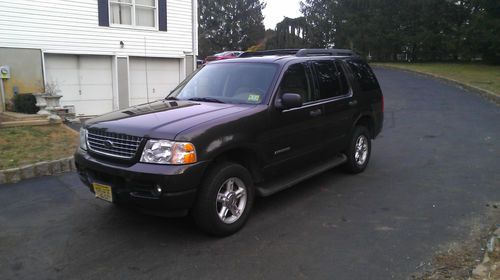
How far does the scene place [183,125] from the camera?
12.9 feet

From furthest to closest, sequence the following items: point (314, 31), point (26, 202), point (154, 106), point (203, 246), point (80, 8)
→ 1. point (314, 31)
2. point (80, 8)
3. point (26, 202)
4. point (154, 106)
5. point (203, 246)

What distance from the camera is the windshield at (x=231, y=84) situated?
4867 mm

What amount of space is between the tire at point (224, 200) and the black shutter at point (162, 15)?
12280mm

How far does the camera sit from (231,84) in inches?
202

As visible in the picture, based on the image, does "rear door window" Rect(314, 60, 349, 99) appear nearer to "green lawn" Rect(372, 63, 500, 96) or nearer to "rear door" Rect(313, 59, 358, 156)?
"rear door" Rect(313, 59, 358, 156)

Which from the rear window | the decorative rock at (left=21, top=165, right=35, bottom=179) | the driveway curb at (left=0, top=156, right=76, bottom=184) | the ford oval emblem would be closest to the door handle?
the rear window

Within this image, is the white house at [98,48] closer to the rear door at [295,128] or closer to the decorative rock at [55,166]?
the decorative rock at [55,166]

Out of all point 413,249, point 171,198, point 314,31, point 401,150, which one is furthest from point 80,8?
point 314,31

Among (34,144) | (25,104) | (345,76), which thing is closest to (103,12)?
(25,104)

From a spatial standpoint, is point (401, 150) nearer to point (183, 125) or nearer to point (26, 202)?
point (183, 125)

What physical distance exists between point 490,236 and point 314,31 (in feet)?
127

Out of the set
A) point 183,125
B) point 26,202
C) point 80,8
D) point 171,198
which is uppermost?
point 80,8

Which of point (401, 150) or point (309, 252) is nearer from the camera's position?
point (309, 252)

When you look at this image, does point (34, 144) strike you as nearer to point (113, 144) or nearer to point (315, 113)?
point (113, 144)
